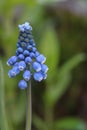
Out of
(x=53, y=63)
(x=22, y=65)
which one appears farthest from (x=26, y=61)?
(x=53, y=63)

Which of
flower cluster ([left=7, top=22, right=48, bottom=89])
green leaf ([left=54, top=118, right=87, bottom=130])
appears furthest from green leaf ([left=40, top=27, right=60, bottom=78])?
flower cluster ([left=7, top=22, right=48, bottom=89])

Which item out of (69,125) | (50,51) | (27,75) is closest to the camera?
(27,75)

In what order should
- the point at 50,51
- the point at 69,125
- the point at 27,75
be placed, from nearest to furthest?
the point at 27,75 → the point at 69,125 → the point at 50,51

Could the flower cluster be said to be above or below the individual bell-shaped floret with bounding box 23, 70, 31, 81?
above

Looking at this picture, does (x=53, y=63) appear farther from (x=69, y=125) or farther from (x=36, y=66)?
(x=36, y=66)

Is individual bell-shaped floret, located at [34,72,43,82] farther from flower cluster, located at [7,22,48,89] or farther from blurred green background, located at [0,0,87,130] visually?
blurred green background, located at [0,0,87,130]

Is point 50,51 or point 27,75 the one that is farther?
point 50,51

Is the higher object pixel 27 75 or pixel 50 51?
pixel 50 51
